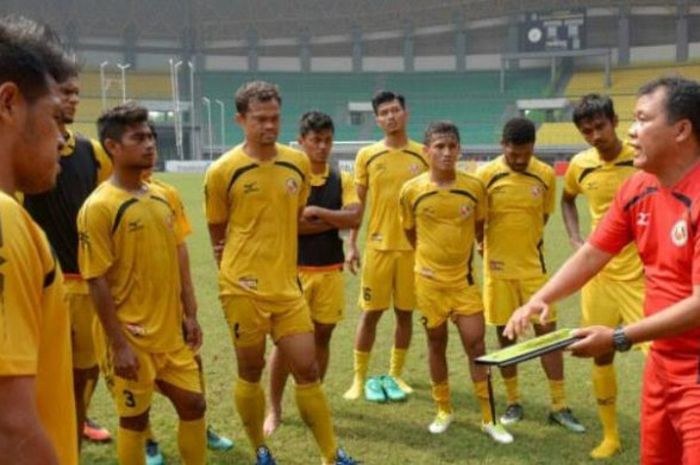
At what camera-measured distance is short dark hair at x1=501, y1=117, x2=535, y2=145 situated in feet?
19.0

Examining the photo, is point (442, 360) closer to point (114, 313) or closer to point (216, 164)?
point (216, 164)

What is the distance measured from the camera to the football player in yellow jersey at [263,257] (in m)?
4.73

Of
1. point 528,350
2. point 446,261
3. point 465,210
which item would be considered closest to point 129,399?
point 528,350

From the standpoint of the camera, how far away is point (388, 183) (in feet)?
22.1

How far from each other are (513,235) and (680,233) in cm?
291

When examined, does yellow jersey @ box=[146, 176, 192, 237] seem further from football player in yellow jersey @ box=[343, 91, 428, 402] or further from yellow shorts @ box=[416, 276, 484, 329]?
football player in yellow jersey @ box=[343, 91, 428, 402]

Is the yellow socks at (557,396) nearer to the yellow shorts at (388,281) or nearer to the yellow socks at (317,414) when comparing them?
the yellow shorts at (388,281)

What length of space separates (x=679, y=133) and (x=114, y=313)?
109 inches

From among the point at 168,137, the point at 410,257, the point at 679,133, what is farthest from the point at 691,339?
the point at 168,137

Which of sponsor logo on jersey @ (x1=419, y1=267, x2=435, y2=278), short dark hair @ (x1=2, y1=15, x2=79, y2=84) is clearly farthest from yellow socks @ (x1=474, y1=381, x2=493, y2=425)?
short dark hair @ (x1=2, y1=15, x2=79, y2=84)

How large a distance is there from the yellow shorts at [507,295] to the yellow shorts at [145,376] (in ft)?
8.69

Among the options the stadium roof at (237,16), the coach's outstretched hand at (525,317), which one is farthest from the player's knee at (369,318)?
the stadium roof at (237,16)

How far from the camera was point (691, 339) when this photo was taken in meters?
3.05

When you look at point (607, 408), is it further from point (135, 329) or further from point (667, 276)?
point (135, 329)
